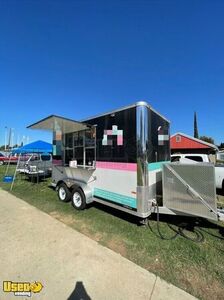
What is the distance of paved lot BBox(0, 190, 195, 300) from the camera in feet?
8.66

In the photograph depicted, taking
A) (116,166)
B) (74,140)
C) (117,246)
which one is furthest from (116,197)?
(74,140)

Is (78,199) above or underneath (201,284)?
above

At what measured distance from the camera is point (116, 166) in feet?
16.7

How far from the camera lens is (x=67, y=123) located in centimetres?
604

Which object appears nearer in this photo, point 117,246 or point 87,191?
point 117,246

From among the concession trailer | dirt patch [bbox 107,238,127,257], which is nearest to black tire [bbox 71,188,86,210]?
the concession trailer

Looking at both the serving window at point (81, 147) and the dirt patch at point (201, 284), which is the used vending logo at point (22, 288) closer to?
the dirt patch at point (201, 284)

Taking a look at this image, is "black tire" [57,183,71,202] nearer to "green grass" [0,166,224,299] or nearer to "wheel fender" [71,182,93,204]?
"green grass" [0,166,224,299]

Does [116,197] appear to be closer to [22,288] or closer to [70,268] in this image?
[70,268]

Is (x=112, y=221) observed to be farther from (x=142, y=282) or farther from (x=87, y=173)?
(x=142, y=282)

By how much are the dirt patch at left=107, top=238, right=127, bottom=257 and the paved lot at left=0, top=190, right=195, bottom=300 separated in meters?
0.14

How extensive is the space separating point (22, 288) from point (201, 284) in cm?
268

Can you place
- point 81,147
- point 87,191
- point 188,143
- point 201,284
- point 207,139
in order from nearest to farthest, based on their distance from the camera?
point 201,284 < point 87,191 < point 81,147 < point 188,143 < point 207,139

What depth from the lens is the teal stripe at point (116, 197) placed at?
4715 millimetres
